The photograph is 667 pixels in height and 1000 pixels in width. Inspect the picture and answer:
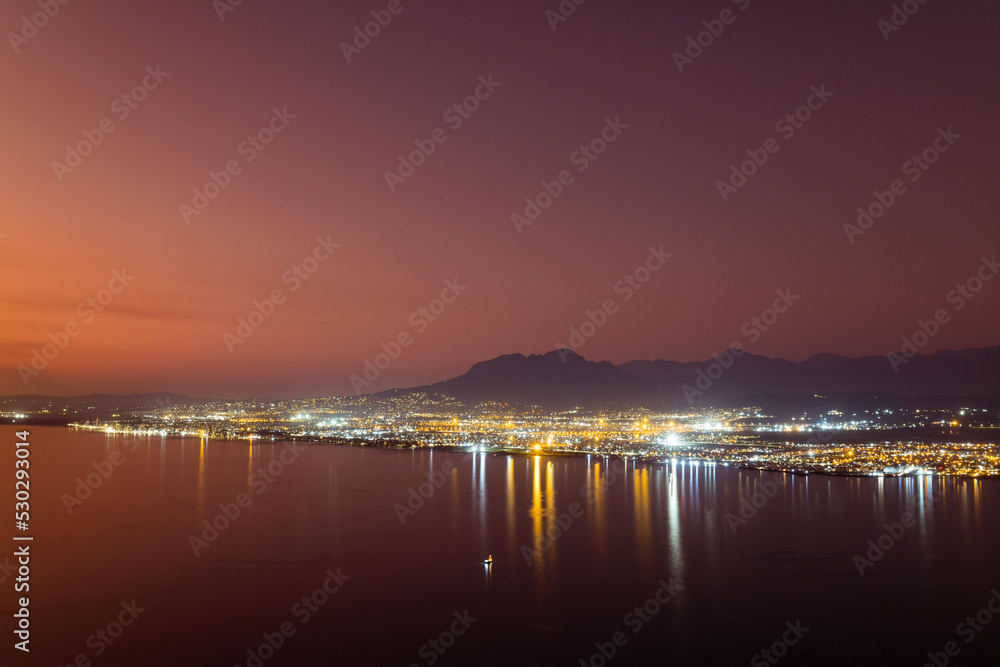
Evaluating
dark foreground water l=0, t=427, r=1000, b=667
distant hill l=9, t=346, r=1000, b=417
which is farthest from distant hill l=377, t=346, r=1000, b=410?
dark foreground water l=0, t=427, r=1000, b=667

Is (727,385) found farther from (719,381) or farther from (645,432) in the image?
(645,432)

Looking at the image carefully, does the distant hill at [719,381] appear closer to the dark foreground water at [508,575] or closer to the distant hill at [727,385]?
the distant hill at [727,385]

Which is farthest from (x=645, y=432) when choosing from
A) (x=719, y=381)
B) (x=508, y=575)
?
(x=719, y=381)

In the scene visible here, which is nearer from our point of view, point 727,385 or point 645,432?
point 645,432

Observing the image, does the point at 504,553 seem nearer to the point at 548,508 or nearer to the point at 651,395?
the point at 548,508

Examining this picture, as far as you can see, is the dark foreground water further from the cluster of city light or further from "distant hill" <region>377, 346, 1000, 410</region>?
"distant hill" <region>377, 346, 1000, 410</region>

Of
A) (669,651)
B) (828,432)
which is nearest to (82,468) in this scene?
(669,651)
